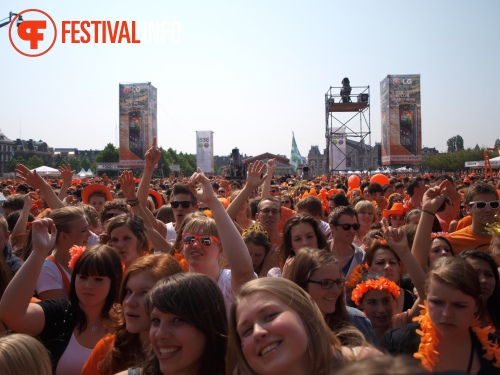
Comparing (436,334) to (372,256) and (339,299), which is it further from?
(372,256)

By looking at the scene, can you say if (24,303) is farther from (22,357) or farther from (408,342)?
(408,342)

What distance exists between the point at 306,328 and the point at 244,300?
27cm

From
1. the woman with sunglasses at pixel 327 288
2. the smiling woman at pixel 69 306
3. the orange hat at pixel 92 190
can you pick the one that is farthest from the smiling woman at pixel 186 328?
the orange hat at pixel 92 190

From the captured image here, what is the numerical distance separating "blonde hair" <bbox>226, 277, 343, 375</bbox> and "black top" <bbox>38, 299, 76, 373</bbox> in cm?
145

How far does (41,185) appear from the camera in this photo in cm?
573

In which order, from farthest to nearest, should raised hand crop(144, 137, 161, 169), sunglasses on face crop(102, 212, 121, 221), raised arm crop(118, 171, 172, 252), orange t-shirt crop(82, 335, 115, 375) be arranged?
sunglasses on face crop(102, 212, 121, 221) → raised hand crop(144, 137, 161, 169) → raised arm crop(118, 171, 172, 252) → orange t-shirt crop(82, 335, 115, 375)

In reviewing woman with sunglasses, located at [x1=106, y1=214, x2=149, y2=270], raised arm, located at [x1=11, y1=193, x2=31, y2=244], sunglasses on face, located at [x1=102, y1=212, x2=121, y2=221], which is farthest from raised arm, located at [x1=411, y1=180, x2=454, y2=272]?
raised arm, located at [x1=11, y1=193, x2=31, y2=244]

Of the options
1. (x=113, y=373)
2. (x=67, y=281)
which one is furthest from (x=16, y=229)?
(x=113, y=373)

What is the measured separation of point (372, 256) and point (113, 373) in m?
2.44

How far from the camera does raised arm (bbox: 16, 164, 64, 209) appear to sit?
18.7ft

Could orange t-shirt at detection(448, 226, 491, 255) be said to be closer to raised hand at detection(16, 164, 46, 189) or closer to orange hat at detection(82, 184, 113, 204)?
raised hand at detection(16, 164, 46, 189)

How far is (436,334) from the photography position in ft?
8.98

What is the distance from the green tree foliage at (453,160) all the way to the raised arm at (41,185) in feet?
275

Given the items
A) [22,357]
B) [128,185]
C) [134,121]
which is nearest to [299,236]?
[128,185]
